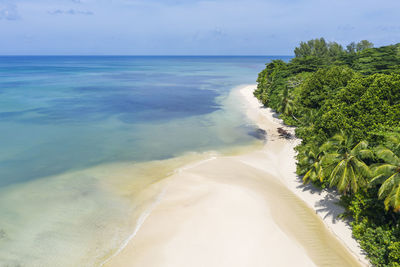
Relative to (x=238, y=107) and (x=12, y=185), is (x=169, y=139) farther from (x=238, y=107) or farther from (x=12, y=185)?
(x=238, y=107)

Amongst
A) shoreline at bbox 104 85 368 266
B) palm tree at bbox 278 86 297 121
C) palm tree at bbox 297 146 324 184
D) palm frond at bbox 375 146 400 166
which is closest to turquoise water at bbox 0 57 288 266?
shoreline at bbox 104 85 368 266

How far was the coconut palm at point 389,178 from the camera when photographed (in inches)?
482

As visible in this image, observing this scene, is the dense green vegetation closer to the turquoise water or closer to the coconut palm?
the coconut palm

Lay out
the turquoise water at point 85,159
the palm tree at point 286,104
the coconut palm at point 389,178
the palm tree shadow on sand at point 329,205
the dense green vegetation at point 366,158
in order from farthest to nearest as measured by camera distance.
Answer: the palm tree at point 286,104 < the palm tree shadow on sand at point 329,205 < the turquoise water at point 85,159 < the dense green vegetation at point 366,158 < the coconut palm at point 389,178

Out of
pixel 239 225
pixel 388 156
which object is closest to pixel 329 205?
pixel 239 225

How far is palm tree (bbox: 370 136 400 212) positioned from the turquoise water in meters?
16.4

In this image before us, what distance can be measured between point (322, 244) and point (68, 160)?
2832cm

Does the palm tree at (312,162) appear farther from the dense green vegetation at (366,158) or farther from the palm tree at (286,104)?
the palm tree at (286,104)

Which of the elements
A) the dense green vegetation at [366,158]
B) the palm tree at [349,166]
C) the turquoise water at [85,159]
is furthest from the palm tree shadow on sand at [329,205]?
the turquoise water at [85,159]

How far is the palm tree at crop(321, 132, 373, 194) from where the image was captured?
52.1ft

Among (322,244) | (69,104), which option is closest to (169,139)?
(322,244)

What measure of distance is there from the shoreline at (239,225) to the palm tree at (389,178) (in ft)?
17.8

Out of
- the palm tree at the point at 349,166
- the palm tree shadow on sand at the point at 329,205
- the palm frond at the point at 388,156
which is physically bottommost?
the palm tree shadow on sand at the point at 329,205

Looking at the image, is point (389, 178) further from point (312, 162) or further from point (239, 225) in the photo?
point (239, 225)
